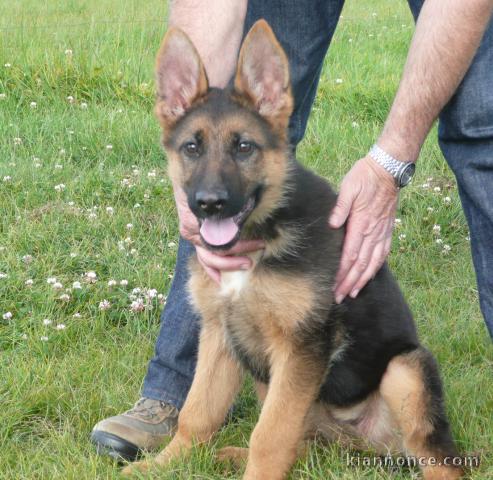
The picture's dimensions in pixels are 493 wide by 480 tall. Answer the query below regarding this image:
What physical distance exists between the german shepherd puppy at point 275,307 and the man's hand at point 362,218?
0.20 feet

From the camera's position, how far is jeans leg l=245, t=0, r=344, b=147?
405 cm

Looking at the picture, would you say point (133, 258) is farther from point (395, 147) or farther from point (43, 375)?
point (395, 147)

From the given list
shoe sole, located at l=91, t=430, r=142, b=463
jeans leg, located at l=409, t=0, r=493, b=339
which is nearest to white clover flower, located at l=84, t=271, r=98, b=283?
shoe sole, located at l=91, t=430, r=142, b=463

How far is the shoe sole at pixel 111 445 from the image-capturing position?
3.48 metres

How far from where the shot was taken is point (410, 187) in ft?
20.1

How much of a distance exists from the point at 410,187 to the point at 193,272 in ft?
9.70

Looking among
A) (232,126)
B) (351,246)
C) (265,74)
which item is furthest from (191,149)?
(351,246)

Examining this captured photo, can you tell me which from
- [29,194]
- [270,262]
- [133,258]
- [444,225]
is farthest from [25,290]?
[444,225]

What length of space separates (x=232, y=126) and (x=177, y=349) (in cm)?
124

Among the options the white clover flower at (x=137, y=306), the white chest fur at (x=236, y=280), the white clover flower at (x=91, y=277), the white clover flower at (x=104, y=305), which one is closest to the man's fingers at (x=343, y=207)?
the white chest fur at (x=236, y=280)

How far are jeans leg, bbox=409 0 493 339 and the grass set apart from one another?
2.18 feet

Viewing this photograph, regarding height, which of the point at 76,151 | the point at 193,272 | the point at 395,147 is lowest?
the point at 76,151

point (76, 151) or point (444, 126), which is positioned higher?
point (444, 126)

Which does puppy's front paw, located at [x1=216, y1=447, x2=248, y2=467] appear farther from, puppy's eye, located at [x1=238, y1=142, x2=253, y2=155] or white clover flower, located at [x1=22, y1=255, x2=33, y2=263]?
white clover flower, located at [x1=22, y1=255, x2=33, y2=263]
